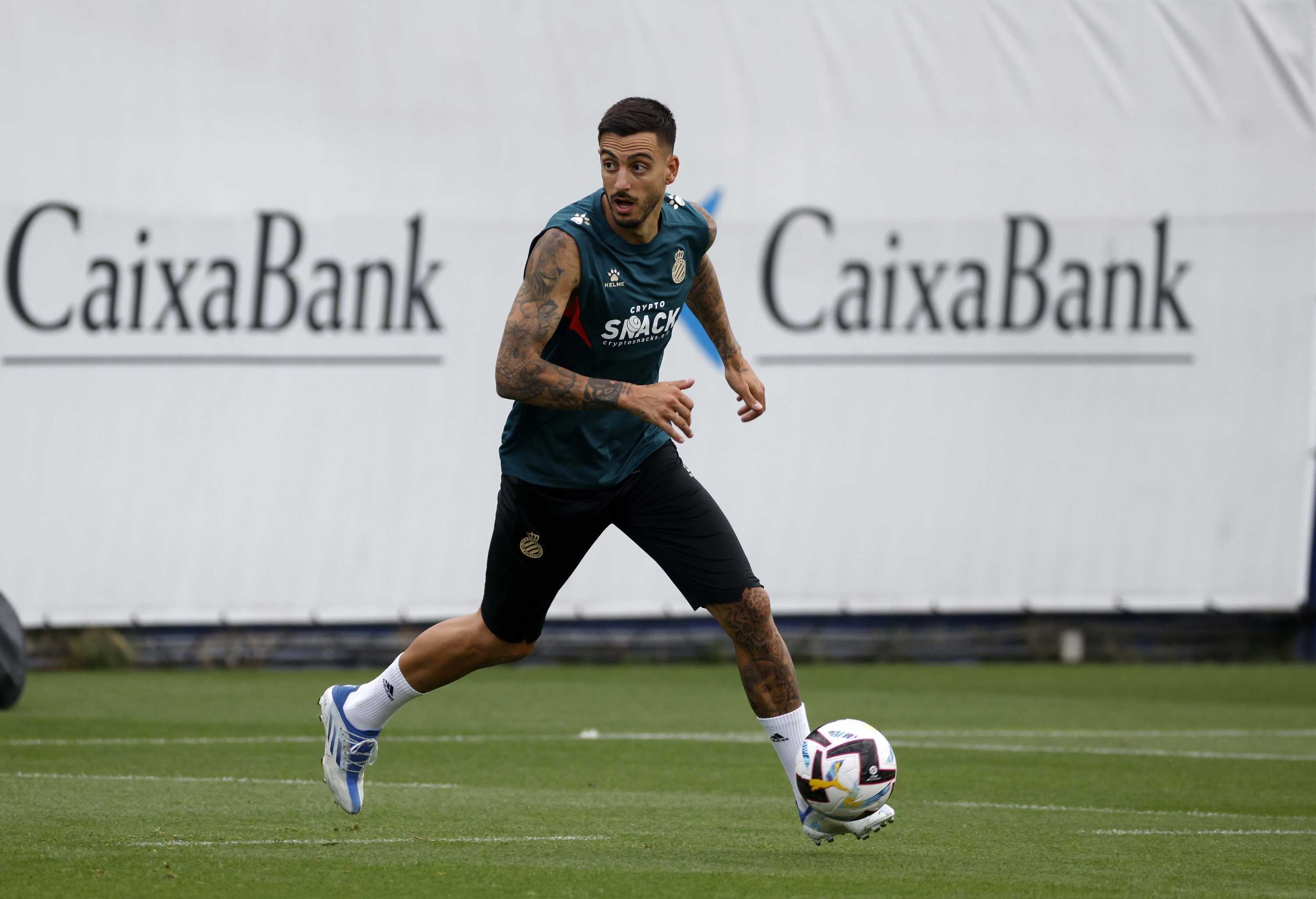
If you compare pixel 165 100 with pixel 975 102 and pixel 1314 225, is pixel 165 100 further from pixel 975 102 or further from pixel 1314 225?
pixel 1314 225

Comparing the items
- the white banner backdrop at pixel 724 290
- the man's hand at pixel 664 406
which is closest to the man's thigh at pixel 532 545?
the man's hand at pixel 664 406

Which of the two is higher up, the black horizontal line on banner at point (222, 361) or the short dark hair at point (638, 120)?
the short dark hair at point (638, 120)

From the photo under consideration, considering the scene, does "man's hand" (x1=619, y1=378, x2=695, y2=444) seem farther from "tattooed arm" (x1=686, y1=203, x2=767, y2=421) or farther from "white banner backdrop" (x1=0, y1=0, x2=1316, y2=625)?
"white banner backdrop" (x1=0, y1=0, x2=1316, y2=625)

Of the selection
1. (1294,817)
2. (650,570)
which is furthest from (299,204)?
(1294,817)

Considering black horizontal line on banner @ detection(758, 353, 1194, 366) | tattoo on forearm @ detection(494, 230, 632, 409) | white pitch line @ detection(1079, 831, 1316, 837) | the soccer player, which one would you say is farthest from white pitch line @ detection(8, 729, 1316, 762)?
black horizontal line on banner @ detection(758, 353, 1194, 366)

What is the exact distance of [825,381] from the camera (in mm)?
13805

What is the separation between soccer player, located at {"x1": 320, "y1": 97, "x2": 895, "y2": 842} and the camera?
564 cm

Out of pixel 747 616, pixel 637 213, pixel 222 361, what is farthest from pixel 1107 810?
pixel 222 361

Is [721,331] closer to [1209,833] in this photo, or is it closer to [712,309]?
[712,309]

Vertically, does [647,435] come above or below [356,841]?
above

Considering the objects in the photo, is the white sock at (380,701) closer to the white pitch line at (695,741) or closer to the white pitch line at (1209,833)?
the white pitch line at (1209,833)

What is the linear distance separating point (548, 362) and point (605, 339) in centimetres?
25

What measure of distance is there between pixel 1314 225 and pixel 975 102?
285 cm

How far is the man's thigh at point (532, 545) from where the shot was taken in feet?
19.5
